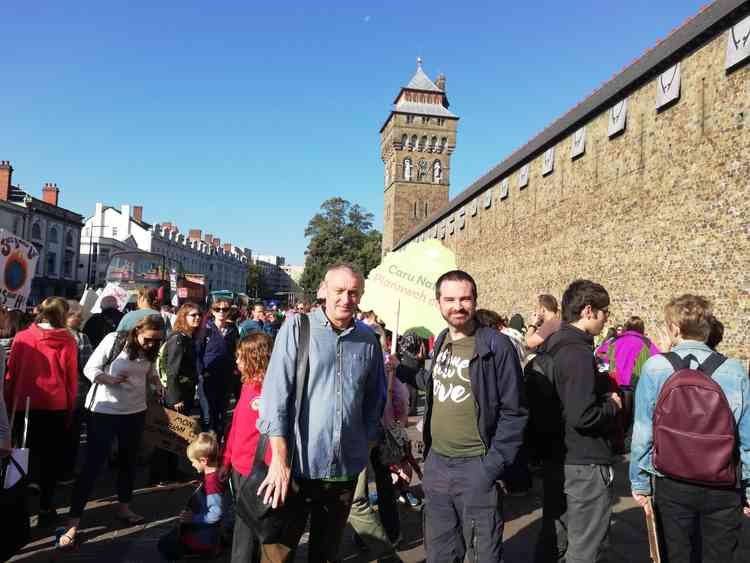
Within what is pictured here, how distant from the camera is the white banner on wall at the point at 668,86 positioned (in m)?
13.6

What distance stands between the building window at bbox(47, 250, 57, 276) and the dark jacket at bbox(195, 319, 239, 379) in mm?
49779

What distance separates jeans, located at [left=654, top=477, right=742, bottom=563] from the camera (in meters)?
2.74

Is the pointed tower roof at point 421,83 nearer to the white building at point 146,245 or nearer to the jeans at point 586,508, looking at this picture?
the white building at point 146,245

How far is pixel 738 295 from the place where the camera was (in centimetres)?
1093

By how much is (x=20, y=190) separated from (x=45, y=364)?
50.0 meters

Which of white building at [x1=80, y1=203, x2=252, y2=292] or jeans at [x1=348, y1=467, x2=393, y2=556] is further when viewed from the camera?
white building at [x1=80, y1=203, x2=252, y2=292]

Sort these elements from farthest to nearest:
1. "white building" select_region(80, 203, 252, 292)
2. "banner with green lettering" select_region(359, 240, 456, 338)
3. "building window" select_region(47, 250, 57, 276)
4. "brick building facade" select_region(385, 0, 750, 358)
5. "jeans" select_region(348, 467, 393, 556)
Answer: "white building" select_region(80, 203, 252, 292)
"building window" select_region(47, 250, 57, 276)
"brick building facade" select_region(385, 0, 750, 358)
"banner with green lettering" select_region(359, 240, 456, 338)
"jeans" select_region(348, 467, 393, 556)

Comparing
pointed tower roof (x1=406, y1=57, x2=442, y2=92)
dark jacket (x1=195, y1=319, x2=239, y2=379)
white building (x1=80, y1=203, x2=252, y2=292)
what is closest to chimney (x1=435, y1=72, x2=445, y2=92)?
pointed tower roof (x1=406, y1=57, x2=442, y2=92)

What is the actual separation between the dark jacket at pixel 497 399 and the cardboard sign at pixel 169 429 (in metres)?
3.32

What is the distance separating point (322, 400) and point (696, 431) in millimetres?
1850

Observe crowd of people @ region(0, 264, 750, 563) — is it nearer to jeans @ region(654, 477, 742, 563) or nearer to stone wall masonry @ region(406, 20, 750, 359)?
jeans @ region(654, 477, 742, 563)

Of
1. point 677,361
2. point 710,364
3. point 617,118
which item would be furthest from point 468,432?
point 617,118

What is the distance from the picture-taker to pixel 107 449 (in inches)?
175

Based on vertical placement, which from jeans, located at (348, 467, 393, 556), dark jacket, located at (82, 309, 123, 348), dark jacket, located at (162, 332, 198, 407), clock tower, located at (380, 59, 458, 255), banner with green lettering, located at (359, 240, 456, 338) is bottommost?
jeans, located at (348, 467, 393, 556)
